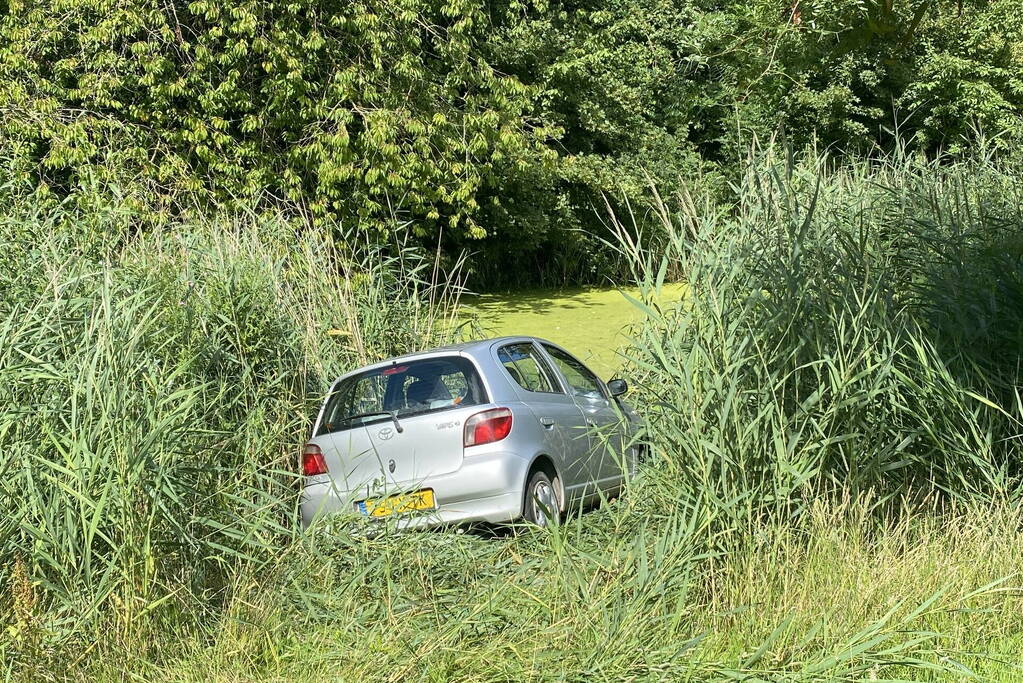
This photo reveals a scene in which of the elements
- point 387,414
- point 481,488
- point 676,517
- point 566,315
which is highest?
point 387,414

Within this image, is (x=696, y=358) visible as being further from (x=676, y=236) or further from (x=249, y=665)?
(x=249, y=665)

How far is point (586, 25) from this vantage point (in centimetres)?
3138

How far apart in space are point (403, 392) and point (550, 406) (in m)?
1.15

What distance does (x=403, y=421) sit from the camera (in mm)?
8492

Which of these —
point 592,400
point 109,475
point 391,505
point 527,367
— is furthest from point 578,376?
point 109,475

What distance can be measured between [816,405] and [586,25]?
26369 millimetres

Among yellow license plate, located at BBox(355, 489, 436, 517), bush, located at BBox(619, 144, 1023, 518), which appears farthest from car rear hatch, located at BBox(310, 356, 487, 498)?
bush, located at BBox(619, 144, 1023, 518)

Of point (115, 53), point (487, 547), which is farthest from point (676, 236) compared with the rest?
point (115, 53)

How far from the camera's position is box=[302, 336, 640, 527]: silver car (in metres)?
8.30

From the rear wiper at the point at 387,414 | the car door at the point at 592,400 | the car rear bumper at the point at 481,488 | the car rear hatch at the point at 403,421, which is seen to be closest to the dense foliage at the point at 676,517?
the car rear hatch at the point at 403,421

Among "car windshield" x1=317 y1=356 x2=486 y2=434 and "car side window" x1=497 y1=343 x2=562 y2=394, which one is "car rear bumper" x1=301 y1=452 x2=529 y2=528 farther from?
"car side window" x1=497 y1=343 x2=562 y2=394

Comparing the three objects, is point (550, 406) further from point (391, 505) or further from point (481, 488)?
point (391, 505)

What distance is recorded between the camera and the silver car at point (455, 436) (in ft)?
27.2

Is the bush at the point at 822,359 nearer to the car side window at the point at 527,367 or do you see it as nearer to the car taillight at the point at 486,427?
the car taillight at the point at 486,427
